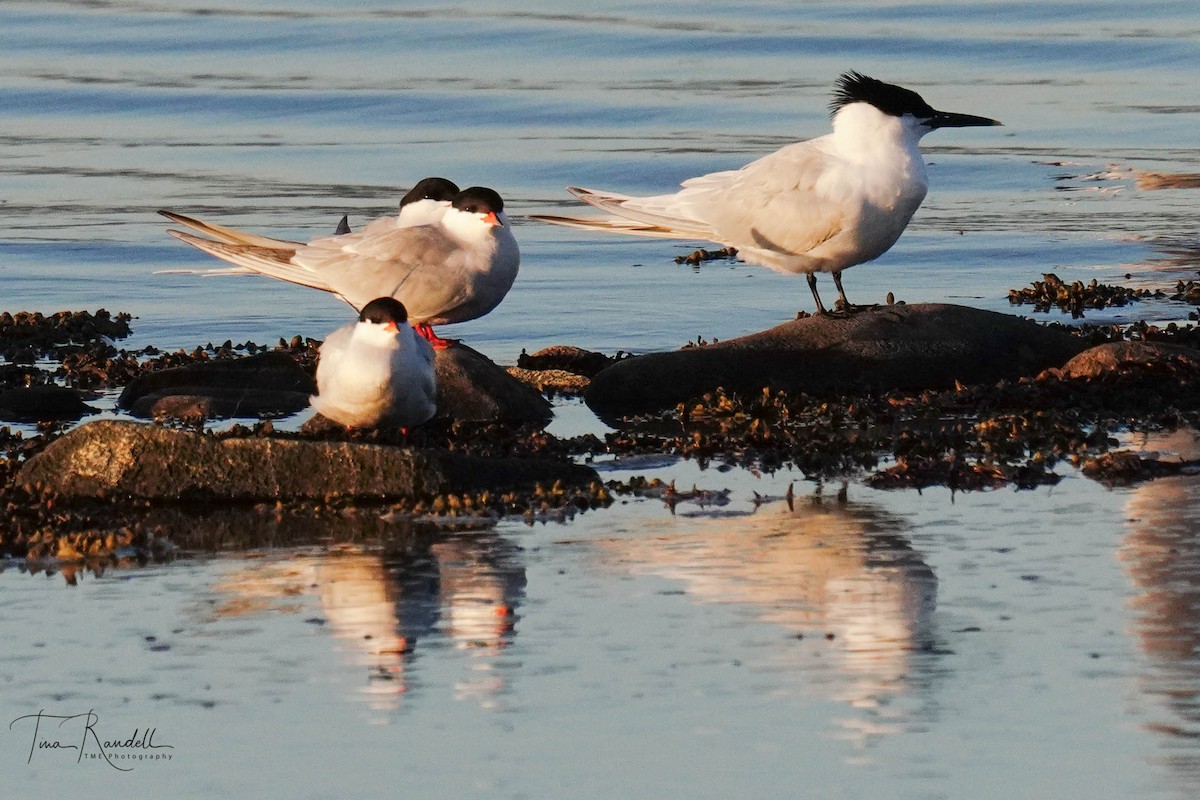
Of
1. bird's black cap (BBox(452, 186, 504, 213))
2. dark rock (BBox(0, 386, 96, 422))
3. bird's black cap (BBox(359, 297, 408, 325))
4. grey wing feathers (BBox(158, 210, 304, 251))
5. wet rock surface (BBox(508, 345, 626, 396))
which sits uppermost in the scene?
bird's black cap (BBox(452, 186, 504, 213))

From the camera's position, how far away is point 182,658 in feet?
15.8

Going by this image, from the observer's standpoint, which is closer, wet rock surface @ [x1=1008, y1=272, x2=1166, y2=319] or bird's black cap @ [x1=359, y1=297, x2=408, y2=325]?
bird's black cap @ [x1=359, y1=297, x2=408, y2=325]

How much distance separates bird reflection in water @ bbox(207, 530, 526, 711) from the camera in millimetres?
4730

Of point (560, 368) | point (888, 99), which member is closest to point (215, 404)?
point (560, 368)

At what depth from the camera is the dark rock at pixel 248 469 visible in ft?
A: 20.7

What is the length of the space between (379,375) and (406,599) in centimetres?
187

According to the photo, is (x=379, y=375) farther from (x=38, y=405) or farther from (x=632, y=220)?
(x=632, y=220)

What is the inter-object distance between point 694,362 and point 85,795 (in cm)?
457

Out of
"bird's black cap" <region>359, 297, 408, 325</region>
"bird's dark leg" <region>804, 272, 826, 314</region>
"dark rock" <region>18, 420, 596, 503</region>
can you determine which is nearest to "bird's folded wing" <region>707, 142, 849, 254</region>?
"bird's dark leg" <region>804, 272, 826, 314</region>

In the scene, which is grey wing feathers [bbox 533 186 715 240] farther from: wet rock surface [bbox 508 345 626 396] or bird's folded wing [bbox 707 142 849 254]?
wet rock surface [bbox 508 345 626 396]

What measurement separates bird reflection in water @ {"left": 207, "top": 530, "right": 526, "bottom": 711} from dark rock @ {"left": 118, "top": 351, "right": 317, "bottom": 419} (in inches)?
94.6

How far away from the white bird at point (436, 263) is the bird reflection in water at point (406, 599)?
2662 millimetres

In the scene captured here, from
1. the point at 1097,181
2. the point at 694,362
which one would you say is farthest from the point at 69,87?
the point at 694,362

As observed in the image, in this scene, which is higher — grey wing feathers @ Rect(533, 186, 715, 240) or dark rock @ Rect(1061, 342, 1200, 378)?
grey wing feathers @ Rect(533, 186, 715, 240)
